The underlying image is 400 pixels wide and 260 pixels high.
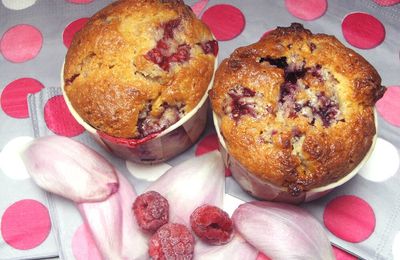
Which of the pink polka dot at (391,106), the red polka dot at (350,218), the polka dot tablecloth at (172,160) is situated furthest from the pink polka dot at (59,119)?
the pink polka dot at (391,106)

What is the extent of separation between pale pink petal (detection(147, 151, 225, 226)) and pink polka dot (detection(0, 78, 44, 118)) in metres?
0.43

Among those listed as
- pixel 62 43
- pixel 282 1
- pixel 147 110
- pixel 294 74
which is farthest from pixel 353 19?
pixel 62 43

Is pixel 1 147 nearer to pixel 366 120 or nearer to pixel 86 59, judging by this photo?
pixel 86 59

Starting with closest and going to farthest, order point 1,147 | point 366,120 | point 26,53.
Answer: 1. point 366,120
2. point 1,147
3. point 26,53

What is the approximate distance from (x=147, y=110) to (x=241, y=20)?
0.51m

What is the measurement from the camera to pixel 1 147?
4.88 feet

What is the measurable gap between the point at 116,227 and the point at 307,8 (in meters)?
0.82

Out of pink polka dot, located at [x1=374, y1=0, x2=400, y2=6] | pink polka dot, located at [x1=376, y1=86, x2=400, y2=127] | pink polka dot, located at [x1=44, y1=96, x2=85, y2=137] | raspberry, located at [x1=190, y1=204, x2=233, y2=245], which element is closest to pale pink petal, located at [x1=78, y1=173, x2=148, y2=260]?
raspberry, located at [x1=190, y1=204, x2=233, y2=245]

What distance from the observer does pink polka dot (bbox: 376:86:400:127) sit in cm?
147

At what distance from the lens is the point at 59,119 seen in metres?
1.50

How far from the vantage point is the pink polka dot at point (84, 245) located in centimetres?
133

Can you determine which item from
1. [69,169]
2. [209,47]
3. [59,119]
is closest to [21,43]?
[59,119]

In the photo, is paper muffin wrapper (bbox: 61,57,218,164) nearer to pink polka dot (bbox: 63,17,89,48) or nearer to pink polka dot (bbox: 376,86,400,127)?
pink polka dot (bbox: 63,17,89,48)

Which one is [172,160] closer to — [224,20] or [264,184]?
[264,184]
